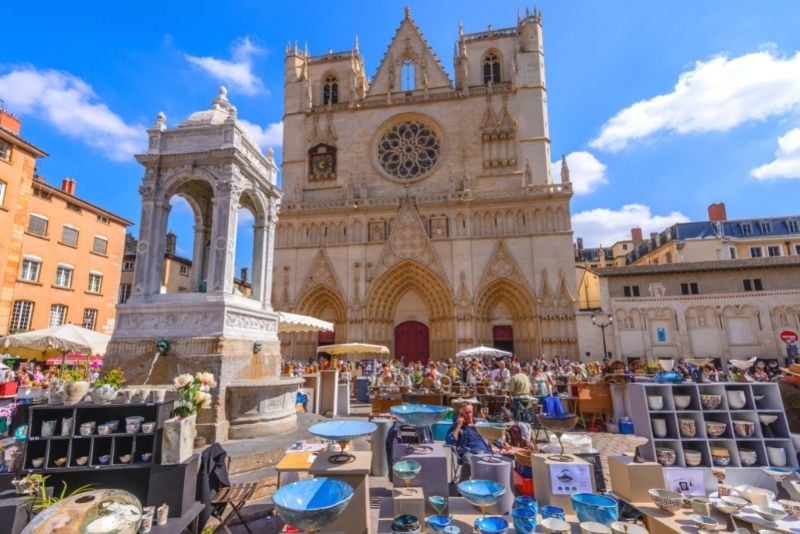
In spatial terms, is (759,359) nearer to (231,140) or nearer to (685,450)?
(685,450)

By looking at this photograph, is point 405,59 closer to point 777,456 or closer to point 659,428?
point 659,428

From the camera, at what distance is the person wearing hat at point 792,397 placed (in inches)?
266

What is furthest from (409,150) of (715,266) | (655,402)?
(655,402)

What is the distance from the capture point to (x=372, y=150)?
1003 inches

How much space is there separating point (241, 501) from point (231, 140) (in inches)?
237

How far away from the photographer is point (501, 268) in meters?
21.5

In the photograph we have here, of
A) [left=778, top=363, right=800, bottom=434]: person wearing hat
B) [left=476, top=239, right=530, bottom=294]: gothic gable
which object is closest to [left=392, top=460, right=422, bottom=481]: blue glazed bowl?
[left=778, top=363, right=800, bottom=434]: person wearing hat

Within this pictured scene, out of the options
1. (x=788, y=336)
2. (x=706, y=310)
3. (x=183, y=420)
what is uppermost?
(x=706, y=310)

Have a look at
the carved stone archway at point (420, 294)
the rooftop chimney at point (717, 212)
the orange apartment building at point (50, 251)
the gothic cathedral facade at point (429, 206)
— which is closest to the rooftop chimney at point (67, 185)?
the orange apartment building at point (50, 251)

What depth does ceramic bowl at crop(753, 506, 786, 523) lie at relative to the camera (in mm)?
3262

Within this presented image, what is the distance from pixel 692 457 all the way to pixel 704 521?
2.19 m

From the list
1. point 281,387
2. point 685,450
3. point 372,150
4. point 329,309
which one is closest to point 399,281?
point 329,309

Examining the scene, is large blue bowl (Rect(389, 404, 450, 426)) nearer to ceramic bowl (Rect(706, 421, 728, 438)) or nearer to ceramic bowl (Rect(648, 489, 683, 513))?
ceramic bowl (Rect(648, 489, 683, 513))

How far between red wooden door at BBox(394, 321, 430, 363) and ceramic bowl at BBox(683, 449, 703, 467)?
17771 millimetres
